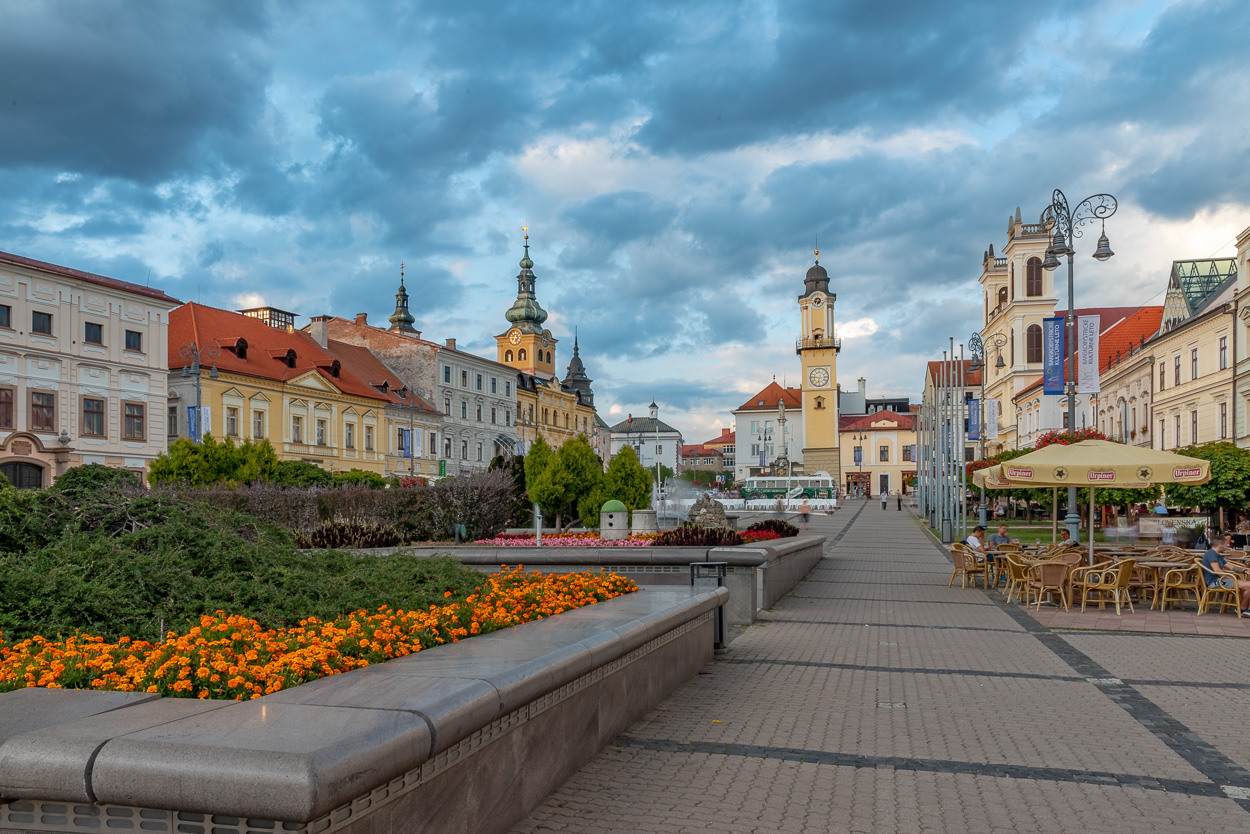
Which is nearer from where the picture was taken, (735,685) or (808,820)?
(808,820)

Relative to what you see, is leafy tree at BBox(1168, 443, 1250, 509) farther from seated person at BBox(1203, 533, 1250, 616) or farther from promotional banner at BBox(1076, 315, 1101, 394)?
seated person at BBox(1203, 533, 1250, 616)

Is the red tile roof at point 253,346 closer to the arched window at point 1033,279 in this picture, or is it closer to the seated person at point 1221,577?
the seated person at point 1221,577

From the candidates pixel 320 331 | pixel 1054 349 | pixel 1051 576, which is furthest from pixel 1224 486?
pixel 320 331

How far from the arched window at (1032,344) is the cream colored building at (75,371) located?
222 feet

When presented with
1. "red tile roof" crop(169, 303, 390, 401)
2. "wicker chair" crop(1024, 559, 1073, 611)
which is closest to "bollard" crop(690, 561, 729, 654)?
"wicker chair" crop(1024, 559, 1073, 611)

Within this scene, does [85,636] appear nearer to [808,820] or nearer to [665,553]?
[808,820]

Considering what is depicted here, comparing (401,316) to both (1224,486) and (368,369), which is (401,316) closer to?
(368,369)

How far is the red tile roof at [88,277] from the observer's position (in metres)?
37.8

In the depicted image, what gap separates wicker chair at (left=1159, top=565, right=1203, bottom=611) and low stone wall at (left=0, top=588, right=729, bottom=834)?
11.9m

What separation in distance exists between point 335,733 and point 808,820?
2.71 m

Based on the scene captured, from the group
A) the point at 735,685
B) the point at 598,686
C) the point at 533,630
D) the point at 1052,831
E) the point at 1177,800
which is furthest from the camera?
the point at 735,685

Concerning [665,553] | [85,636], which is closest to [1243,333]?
[665,553]

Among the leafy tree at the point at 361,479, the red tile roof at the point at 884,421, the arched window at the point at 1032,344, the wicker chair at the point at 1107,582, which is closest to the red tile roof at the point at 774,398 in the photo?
the red tile roof at the point at 884,421

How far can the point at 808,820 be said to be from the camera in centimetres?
512
